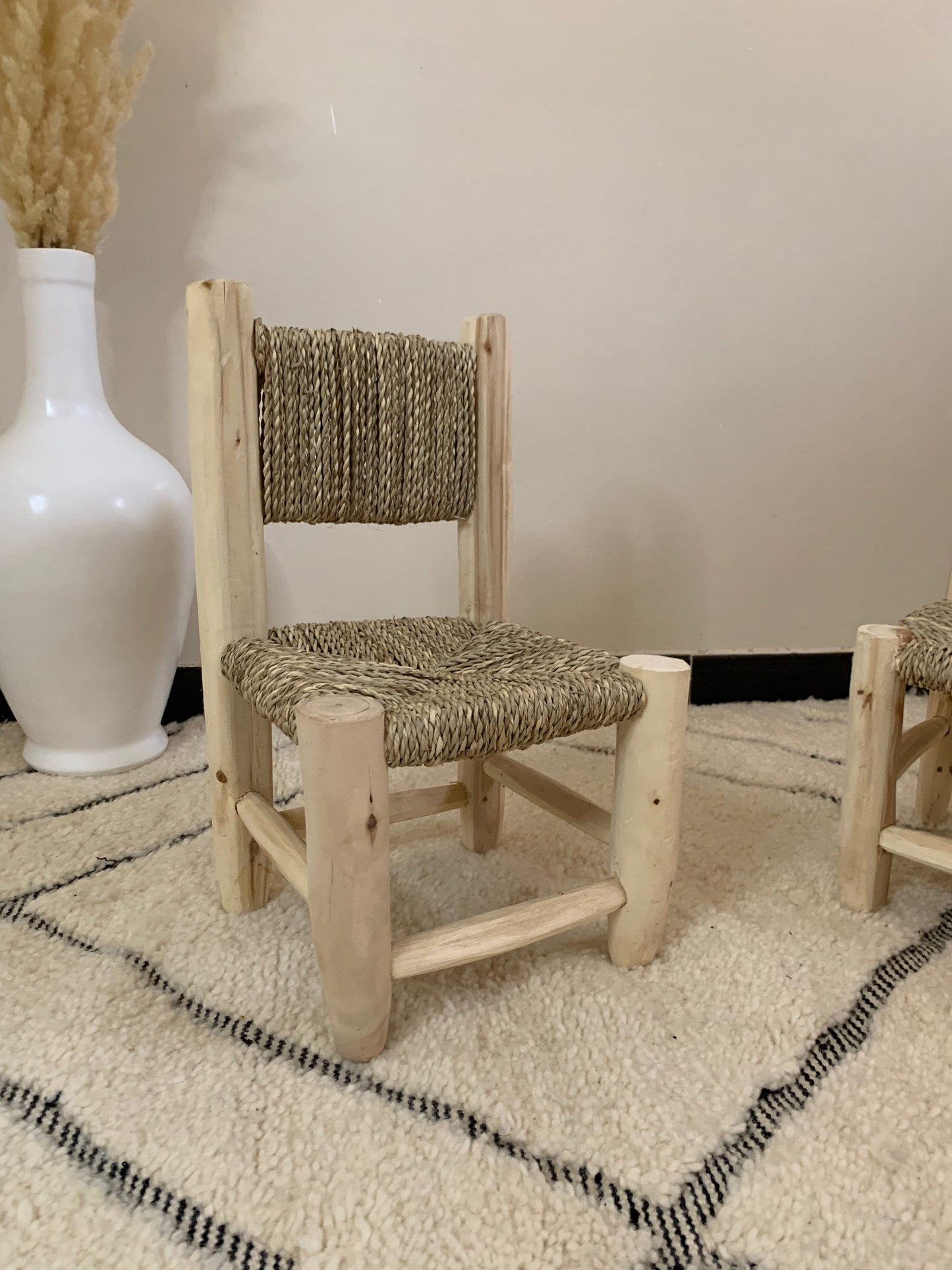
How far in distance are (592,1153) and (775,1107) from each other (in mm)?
144

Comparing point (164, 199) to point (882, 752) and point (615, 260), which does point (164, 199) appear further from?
point (882, 752)

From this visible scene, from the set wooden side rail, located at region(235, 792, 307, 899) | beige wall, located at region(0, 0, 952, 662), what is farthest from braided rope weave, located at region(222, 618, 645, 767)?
beige wall, located at region(0, 0, 952, 662)

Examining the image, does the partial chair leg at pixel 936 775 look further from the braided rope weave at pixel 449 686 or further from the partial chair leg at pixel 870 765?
the braided rope weave at pixel 449 686

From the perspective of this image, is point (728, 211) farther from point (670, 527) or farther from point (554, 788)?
point (554, 788)

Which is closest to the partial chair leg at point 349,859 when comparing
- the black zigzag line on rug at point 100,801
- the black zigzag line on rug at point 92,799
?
the black zigzag line on rug at point 92,799

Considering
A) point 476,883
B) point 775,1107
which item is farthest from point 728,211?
point 775,1107

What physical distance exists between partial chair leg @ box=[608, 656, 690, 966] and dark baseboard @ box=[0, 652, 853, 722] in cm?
86

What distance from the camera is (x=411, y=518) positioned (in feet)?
2.84

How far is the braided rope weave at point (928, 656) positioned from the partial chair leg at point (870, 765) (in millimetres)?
13

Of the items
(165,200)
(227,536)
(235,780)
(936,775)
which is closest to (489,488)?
(227,536)

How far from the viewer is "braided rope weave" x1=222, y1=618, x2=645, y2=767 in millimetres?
589

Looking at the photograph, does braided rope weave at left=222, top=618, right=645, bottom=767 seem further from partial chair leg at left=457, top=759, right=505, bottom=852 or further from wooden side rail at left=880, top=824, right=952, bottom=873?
wooden side rail at left=880, top=824, right=952, bottom=873

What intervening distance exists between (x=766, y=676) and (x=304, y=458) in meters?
1.13

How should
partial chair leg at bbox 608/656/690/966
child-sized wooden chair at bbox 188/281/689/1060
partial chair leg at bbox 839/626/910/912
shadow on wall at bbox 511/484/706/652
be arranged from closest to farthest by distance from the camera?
child-sized wooden chair at bbox 188/281/689/1060 → partial chair leg at bbox 608/656/690/966 → partial chair leg at bbox 839/626/910/912 → shadow on wall at bbox 511/484/706/652
